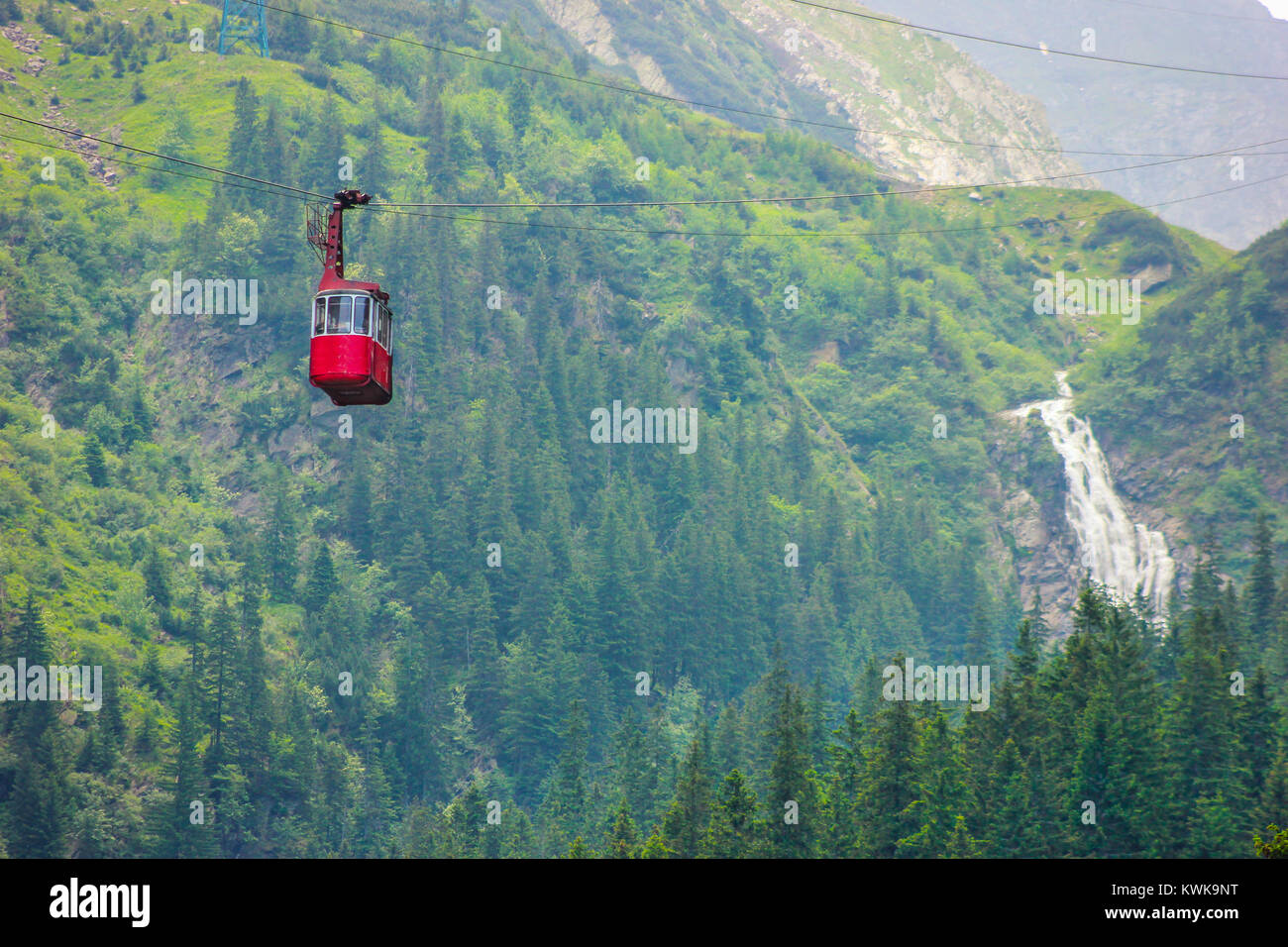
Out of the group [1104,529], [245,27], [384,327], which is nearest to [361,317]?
[384,327]

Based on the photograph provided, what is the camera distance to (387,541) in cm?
12750

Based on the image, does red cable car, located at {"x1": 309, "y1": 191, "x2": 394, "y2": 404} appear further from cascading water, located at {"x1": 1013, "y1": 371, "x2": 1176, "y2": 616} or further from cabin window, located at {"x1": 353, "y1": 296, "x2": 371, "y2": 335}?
cascading water, located at {"x1": 1013, "y1": 371, "x2": 1176, "y2": 616}

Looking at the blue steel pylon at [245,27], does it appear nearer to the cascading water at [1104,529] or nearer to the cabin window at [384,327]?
the cascading water at [1104,529]

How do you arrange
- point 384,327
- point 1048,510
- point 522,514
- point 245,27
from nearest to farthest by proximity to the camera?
point 384,327
point 522,514
point 1048,510
point 245,27

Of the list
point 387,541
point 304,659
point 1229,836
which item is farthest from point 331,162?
point 1229,836

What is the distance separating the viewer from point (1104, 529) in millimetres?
157250

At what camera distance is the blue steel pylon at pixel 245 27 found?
172250mm

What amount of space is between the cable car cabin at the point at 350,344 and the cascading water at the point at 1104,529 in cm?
11357

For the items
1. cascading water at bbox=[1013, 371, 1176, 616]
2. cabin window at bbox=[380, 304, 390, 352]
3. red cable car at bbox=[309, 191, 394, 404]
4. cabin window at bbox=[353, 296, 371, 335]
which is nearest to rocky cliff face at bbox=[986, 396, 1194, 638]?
cascading water at bbox=[1013, 371, 1176, 616]

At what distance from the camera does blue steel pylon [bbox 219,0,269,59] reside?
17225cm

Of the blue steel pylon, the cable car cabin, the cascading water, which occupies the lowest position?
the cable car cabin

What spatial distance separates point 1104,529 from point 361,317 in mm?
126106

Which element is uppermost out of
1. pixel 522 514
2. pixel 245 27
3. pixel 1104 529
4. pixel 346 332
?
pixel 245 27

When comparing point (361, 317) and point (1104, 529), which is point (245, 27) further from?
point (361, 317)
